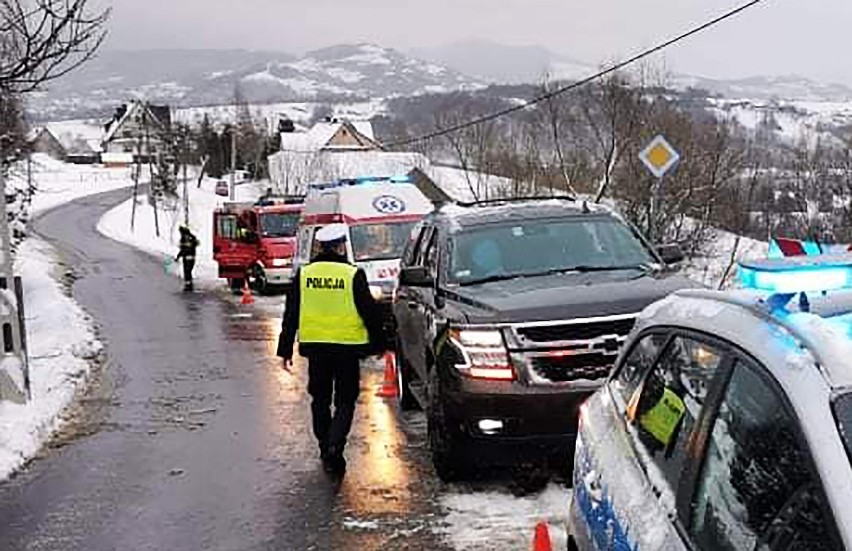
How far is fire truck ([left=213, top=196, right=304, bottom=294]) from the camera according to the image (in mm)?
25828

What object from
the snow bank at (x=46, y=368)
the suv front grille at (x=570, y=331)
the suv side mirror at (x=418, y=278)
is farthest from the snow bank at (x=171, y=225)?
the suv front grille at (x=570, y=331)

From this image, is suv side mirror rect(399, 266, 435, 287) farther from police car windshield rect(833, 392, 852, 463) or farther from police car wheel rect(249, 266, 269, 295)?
police car wheel rect(249, 266, 269, 295)

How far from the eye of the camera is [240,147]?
102 m

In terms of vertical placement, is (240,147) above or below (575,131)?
below

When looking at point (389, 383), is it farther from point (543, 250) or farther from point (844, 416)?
point (844, 416)

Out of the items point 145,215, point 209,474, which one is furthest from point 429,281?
point 145,215

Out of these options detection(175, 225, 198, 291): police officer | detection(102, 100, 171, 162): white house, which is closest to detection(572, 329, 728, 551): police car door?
detection(175, 225, 198, 291): police officer

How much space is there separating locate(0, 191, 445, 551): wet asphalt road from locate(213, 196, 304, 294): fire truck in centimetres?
1067

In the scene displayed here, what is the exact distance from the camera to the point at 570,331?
6.90 meters

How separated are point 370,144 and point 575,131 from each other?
6999 cm

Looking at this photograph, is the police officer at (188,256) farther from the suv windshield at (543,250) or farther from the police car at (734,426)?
the police car at (734,426)

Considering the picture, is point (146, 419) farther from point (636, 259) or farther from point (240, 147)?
point (240, 147)

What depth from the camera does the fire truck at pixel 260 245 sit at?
84.7 ft

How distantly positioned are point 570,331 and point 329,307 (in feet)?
6.53
